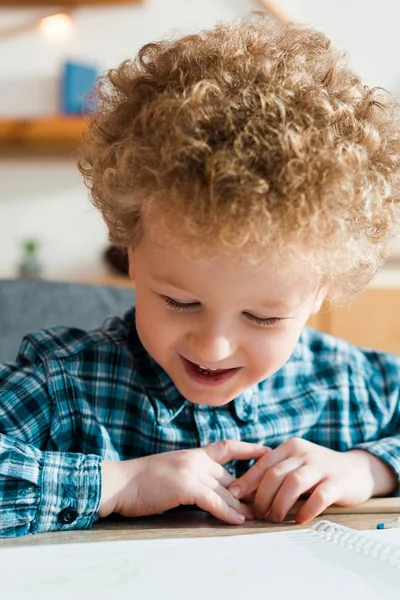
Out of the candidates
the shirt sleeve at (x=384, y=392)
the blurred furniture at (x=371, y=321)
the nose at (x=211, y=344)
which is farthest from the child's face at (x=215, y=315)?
the blurred furniture at (x=371, y=321)

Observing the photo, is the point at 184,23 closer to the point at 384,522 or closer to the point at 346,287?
the point at 346,287

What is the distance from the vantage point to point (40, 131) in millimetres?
2520

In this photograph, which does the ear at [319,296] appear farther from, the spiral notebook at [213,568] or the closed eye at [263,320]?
the spiral notebook at [213,568]

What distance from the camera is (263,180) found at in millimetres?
556

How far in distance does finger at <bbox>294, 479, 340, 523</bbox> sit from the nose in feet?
0.46

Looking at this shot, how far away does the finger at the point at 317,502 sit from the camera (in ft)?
2.12

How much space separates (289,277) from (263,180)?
98 mm

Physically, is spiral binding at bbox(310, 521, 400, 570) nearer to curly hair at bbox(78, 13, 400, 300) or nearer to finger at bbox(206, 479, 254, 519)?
finger at bbox(206, 479, 254, 519)

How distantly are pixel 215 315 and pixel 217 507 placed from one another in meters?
0.16

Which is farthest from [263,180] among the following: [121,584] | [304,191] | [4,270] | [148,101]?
[4,270]

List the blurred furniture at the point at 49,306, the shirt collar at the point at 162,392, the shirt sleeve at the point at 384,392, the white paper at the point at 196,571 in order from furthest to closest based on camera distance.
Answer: the blurred furniture at the point at 49,306
the shirt sleeve at the point at 384,392
the shirt collar at the point at 162,392
the white paper at the point at 196,571

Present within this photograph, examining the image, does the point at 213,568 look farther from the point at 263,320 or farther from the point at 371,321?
the point at 371,321

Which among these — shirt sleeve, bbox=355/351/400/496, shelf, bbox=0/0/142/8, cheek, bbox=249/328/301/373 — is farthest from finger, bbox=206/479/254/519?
shelf, bbox=0/0/142/8

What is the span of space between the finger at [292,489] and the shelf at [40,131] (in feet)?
6.52
